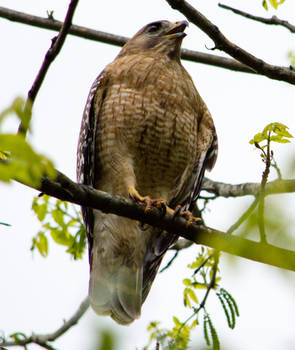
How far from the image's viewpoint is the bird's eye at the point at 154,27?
7.55m

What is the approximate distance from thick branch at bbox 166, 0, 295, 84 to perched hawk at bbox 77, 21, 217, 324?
1577 millimetres

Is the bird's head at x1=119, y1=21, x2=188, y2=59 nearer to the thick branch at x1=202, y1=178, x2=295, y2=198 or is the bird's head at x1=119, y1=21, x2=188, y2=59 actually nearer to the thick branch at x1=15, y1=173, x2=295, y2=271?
the thick branch at x1=202, y1=178, x2=295, y2=198

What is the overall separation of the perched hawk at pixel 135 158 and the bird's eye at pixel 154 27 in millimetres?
949

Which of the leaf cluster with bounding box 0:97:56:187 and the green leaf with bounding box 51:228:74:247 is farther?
the green leaf with bounding box 51:228:74:247

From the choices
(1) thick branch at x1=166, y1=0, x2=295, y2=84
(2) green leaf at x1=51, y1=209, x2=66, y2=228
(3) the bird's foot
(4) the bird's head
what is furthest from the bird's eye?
(3) the bird's foot

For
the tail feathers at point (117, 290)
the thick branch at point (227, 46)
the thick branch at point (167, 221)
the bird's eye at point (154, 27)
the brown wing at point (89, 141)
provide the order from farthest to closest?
the bird's eye at point (154, 27) → the brown wing at point (89, 141) → the tail feathers at point (117, 290) → the thick branch at point (227, 46) → the thick branch at point (167, 221)

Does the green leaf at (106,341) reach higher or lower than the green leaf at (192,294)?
lower

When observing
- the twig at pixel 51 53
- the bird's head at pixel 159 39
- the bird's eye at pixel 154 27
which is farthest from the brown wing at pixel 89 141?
the twig at pixel 51 53

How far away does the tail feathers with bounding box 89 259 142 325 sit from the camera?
5834 mm

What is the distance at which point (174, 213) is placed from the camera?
16.1 feet

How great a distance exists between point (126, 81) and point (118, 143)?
2.39 ft

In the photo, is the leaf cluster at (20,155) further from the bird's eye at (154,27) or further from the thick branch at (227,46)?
the bird's eye at (154,27)

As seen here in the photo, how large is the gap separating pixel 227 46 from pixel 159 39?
116 inches

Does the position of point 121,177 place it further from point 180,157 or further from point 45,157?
point 45,157
